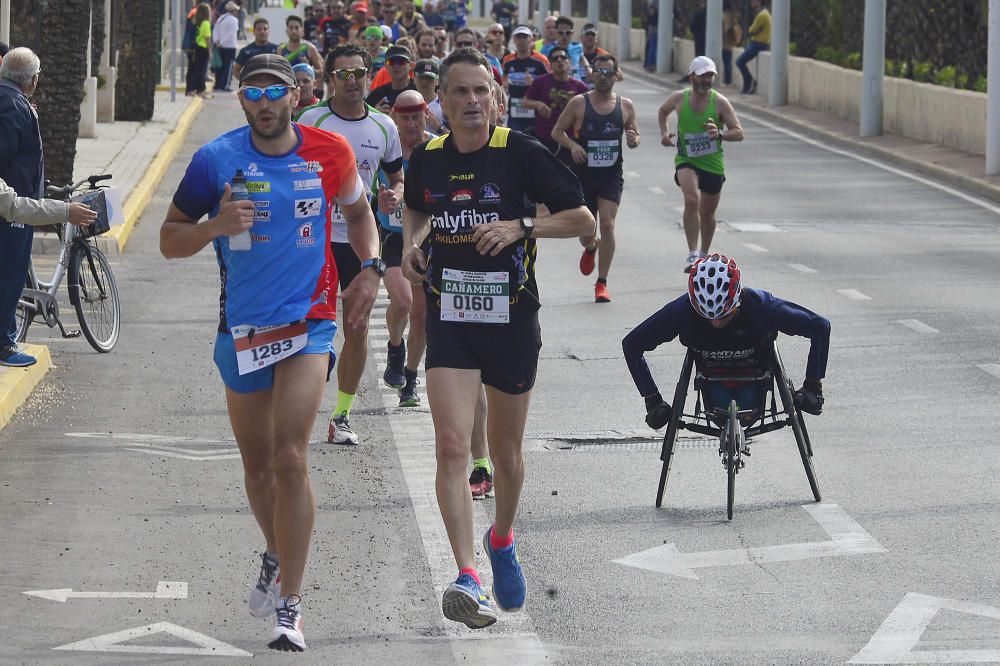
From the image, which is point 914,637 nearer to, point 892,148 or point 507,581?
point 507,581

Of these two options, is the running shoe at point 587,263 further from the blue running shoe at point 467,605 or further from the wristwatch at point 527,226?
the blue running shoe at point 467,605

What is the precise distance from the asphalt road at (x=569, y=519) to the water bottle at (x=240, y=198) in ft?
4.79

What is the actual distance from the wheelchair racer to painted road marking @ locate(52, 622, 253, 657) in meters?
2.75

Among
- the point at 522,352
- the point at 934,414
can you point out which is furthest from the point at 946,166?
the point at 522,352

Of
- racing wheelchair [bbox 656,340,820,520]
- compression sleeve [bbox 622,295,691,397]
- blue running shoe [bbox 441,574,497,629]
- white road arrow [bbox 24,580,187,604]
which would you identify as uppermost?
compression sleeve [bbox 622,295,691,397]

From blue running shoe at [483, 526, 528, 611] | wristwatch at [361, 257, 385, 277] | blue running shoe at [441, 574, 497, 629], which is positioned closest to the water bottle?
wristwatch at [361, 257, 385, 277]

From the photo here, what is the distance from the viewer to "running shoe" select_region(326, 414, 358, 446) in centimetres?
1077

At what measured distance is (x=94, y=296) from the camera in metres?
13.6

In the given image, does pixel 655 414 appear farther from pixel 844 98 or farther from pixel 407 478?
pixel 844 98

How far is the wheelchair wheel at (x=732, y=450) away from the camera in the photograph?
9031 millimetres

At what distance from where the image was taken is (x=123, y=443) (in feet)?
35.2

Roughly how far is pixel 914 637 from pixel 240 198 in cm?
292

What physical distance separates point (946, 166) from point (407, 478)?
64.6 feet

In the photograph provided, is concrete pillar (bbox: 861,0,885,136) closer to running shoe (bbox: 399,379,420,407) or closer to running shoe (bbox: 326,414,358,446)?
running shoe (bbox: 399,379,420,407)
